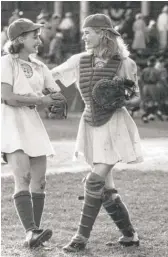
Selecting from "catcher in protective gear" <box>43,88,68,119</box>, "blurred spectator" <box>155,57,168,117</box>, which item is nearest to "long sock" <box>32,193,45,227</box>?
"catcher in protective gear" <box>43,88,68,119</box>

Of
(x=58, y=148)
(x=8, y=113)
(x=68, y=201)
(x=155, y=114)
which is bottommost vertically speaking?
(x=155, y=114)

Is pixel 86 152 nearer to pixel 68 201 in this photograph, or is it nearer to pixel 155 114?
pixel 68 201

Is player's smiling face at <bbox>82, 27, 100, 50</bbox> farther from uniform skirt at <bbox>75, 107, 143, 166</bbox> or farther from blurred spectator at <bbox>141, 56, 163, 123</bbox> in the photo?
blurred spectator at <bbox>141, 56, 163, 123</bbox>

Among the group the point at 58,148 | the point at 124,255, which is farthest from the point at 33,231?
the point at 58,148

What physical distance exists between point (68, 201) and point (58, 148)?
169 inches

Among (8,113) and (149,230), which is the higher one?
(8,113)

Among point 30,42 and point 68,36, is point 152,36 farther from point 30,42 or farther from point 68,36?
point 30,42

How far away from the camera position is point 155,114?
1792 cm

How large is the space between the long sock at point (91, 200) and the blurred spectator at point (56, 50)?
1475 centimetres

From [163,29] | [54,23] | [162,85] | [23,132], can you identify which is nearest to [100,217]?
[23,132]

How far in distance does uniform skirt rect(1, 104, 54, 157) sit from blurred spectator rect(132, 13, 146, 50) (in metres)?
14.5

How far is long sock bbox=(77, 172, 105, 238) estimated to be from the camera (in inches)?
218

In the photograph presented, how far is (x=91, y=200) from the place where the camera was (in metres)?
5.56

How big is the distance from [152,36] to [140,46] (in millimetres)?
456
